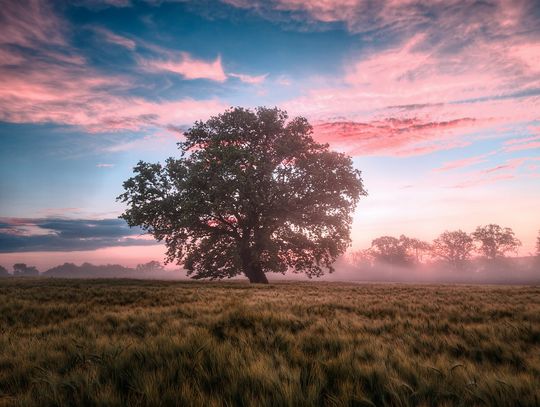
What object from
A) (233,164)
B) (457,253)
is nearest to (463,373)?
(233,164)

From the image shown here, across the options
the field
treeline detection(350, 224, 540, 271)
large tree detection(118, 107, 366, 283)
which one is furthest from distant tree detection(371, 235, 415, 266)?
the field

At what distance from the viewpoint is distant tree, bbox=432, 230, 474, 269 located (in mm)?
117688

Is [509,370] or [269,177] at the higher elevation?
[269,177]

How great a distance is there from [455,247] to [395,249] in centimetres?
2112

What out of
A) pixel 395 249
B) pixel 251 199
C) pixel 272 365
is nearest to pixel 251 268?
pixel 251 199

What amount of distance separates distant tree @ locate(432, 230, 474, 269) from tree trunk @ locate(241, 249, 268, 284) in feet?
370

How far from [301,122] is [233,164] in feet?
28.6

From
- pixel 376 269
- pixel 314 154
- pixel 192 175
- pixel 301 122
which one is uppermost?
pixel 301 122

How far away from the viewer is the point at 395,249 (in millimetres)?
126312

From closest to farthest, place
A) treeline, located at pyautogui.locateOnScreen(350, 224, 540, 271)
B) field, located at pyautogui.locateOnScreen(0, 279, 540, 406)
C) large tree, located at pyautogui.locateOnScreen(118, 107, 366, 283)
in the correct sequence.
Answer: field, located at pyautogui.locateOnScreen(0, 279, 540, 406), large tree, located at pyautogui.locateOnScreen(118, 107, 366, 283), treeline, located at pyautogui.locateOnScreen(350, 224, 540, 271)

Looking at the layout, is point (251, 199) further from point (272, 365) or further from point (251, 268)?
point (272, 365)

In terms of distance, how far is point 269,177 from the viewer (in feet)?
88.2

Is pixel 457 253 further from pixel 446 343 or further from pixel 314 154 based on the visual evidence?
pixel 446 343

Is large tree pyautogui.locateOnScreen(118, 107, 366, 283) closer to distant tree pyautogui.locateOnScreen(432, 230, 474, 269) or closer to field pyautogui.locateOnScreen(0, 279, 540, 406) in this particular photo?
field pyautogui.locateOnScreen(0, 279, 540, 406)
